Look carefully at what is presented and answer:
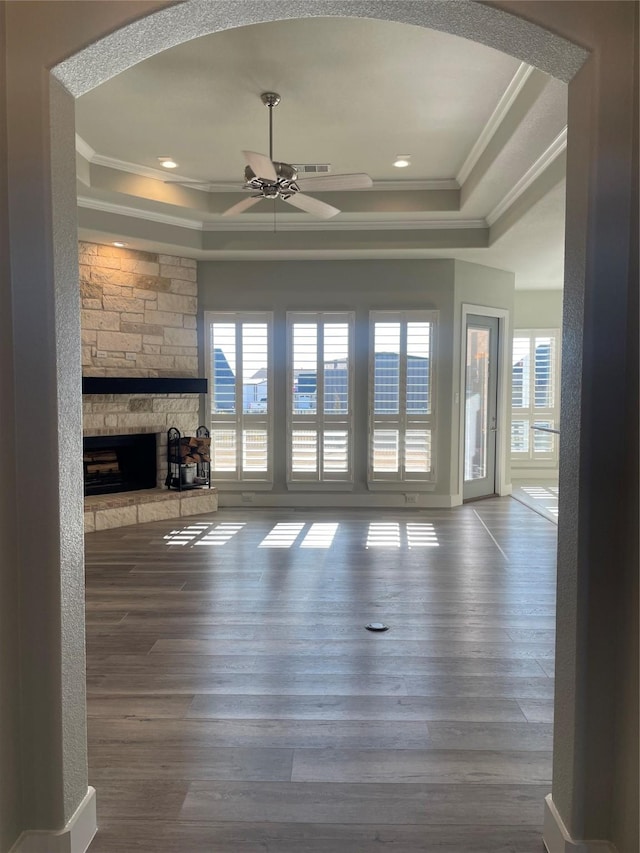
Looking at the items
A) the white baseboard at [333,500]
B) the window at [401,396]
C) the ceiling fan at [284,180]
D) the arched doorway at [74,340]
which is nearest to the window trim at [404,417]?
the window at [401,396]

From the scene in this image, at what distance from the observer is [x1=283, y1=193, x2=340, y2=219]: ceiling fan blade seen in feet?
13.5

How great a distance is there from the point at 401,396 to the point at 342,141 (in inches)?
116

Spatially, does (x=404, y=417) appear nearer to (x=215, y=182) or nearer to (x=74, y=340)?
(x=215, y=182)

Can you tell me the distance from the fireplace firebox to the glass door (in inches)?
151

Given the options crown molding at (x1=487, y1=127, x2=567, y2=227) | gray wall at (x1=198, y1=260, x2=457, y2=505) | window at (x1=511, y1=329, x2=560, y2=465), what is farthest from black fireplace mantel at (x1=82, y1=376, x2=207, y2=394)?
window at (x1=511, y1=329, x2=560, y2=465)

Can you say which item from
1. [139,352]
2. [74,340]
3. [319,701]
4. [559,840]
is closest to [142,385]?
[139,352]

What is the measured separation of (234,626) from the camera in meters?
3.33

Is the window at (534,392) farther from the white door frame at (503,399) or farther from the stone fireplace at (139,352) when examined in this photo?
the stone fireplace at (139,352)

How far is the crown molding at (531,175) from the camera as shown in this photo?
4074 millimetres

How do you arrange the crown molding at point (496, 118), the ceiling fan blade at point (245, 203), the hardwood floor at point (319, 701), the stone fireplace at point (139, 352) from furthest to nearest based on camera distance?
the stone fireplace at point (139, 352) < the ceiling fan blade at point (245, 203) < the crown molding at point (496, 118) < the hardwood floor at point (319, 701)

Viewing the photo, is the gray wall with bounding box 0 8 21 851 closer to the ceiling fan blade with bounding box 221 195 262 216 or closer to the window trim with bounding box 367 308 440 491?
the ceiling fan blade with bounding box 221 195 262 216

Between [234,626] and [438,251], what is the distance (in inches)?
184

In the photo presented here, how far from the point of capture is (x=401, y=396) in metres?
6.66

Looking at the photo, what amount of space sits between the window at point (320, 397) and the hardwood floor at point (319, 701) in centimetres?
207
